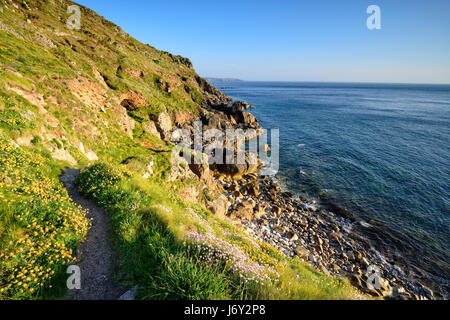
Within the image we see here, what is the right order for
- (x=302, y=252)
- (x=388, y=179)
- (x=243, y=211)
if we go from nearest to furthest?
1. (x=302, y=252)
2. (x=243, y=211)
3. (x=388, y=179)

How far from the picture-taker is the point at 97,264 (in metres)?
5.82

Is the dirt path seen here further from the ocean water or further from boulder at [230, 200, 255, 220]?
the ocean water

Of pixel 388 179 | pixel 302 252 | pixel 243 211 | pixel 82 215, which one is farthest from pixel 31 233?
pixel 388 179

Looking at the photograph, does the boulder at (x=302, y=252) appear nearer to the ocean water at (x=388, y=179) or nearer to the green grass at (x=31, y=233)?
the ocean water at (x=388, y=179)

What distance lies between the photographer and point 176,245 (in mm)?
6066

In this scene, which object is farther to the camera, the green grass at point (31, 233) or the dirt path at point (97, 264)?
the dirt path at point (97, 264)

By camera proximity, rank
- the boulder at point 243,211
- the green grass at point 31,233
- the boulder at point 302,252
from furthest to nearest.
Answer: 1. the boulder at point 243,211
2. the boulder at point 302,252
3. the green grass at point 31,233

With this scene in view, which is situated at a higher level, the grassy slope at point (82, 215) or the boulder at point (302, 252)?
the grassy slope at point (82, 215)

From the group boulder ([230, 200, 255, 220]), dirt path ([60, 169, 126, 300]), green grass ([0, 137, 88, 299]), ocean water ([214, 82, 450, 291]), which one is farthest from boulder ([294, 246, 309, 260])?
green grass ([0, 137, 88, 299])

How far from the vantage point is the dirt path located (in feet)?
16.4

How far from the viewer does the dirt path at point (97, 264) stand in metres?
4.99

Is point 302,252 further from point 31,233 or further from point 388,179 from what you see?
point 388,179

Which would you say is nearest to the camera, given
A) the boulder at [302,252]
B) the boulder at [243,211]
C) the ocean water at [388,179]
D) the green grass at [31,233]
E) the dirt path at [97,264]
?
the green grass at [31,233]

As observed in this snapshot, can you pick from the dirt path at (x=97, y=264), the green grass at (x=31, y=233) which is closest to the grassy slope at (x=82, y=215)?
the green grass at (x=31, y=233)
